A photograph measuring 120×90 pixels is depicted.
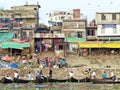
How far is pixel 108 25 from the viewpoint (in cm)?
5956

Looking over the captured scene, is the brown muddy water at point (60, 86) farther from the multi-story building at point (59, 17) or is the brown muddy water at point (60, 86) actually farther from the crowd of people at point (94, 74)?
the multi-story building at point (59, 17)

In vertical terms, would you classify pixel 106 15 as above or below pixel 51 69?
above

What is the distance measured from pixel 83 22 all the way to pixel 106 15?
315 centimetres

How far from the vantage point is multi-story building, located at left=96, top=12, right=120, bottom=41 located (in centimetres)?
5881

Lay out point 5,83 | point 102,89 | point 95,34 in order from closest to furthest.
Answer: point 102,89, point 5,83, point 95,34

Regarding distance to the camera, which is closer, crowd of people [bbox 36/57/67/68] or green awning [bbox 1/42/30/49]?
crowd of people [bbox 36/57/67/68]

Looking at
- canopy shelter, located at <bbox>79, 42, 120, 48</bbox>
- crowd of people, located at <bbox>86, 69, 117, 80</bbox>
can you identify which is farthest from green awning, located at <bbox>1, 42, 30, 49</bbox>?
crowd of people, located at <bbox>86, 69, 117, 80</bbox>

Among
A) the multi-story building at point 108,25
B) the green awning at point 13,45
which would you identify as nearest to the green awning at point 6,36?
the green awning at point 13,45

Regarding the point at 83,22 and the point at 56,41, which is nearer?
the point at 56,41

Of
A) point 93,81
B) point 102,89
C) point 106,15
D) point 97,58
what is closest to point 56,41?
point 97,58

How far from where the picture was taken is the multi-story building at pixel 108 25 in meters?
58.8

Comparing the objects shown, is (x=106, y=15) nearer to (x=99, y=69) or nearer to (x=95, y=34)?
(x=95, y=34)

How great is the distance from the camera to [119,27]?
5941 centimetres

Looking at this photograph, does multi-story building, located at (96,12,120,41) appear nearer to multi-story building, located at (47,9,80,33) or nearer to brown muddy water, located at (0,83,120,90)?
multi-story building, located at (47,9,80,33)
